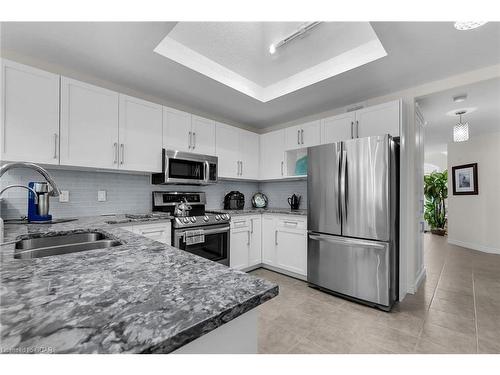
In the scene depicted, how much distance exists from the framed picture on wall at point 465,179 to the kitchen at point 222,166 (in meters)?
3.07

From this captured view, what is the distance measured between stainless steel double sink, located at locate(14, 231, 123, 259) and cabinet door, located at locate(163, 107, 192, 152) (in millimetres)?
1396

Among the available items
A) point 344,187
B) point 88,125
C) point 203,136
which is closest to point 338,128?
point 344,187

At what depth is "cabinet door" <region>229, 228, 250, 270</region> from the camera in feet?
9.89

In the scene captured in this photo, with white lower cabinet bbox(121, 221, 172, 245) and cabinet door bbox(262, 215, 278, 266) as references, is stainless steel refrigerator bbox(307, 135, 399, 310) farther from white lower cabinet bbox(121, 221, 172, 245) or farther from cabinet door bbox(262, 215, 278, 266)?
white lower cabinet bbox(121, 221, 172, 245)

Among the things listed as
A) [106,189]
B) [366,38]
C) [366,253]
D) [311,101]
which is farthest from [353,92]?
[106,189]

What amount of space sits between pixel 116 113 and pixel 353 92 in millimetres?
2649

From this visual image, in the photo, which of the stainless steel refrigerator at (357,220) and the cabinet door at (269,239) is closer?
the stainless steel refrigerator at (357,220)

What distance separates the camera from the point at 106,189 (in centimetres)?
255

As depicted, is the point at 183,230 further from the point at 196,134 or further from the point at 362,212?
the point at 362,212

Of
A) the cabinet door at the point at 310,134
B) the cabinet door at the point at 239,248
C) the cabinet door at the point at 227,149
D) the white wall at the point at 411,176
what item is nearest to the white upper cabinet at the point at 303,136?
the cabinet door at the point at 310,134

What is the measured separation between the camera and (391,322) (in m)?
1.99

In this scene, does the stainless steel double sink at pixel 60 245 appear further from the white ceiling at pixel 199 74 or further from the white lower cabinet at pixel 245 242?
the white lower cabinet at pixel 245 242

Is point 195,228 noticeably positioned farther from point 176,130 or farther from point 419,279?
point 419,279

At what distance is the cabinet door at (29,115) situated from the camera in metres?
1.80
